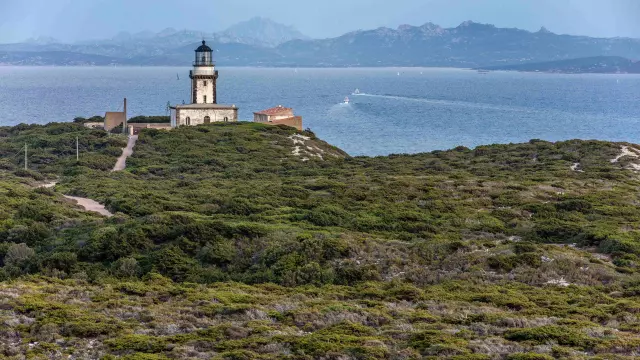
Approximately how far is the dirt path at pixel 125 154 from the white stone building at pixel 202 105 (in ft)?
15.1

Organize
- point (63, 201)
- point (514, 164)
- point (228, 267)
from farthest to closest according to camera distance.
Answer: point (514, 164), point (63, 201), point (228, 267)

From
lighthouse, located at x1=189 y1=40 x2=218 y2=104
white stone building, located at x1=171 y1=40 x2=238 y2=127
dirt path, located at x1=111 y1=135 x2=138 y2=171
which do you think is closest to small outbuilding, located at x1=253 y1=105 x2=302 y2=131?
white stone building, located at x1=171 y1=40 x2=238 y2=127

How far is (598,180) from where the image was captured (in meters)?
34.1

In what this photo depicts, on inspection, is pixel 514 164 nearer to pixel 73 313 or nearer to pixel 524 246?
pixel 524 246

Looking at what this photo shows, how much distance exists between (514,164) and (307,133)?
1599cm

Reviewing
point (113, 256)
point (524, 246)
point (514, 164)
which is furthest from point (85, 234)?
point (514, 164)

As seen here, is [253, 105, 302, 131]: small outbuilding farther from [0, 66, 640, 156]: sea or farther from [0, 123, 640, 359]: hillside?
[0, 123, 640, 359]: hillside

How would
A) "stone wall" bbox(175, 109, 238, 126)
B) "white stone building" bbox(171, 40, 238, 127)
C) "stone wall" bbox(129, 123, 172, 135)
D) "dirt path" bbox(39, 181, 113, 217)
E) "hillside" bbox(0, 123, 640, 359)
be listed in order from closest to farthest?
"hillside" bbox(0, 123, 640, 359) → "dirt path" bbox(39, 181, 113, 217) → "stone wall" bbox(129, 123, 172, 135) → "stone wall" bbox(175, 109, 238, 126) → "white stone building" bbox(171, 40, 238, 127)

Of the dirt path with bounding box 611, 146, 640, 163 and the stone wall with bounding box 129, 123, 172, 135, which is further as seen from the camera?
the stone wall with bounding box 129, 123, 172, 135

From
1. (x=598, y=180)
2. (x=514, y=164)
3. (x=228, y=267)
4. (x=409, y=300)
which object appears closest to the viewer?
(x=409, y=300)

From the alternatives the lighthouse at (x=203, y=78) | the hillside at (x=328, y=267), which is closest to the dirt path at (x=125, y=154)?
the hillside at (x=328, y=267)

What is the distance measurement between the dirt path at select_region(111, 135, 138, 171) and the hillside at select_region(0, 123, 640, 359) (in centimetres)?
624

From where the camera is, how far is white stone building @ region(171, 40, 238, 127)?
187 ft

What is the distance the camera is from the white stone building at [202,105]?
57.0 meters
